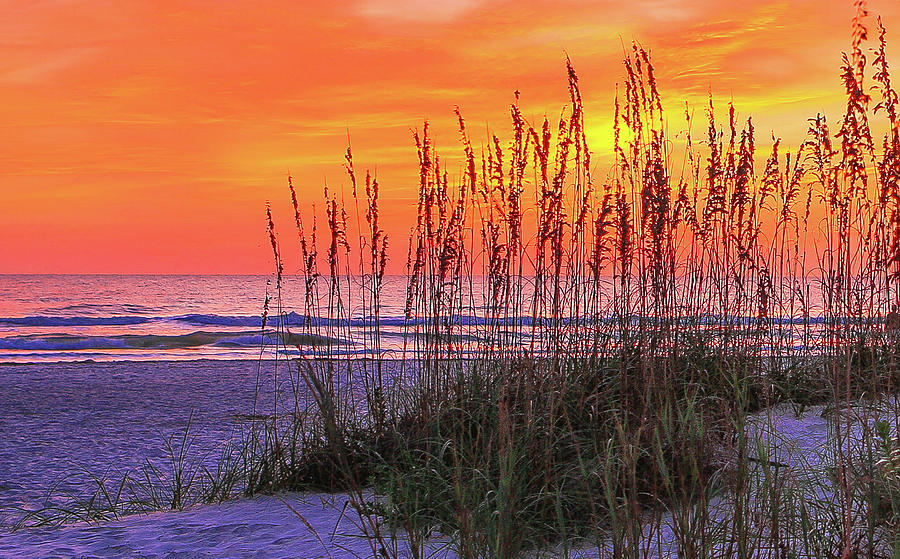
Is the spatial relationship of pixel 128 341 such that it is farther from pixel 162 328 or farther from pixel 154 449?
pixel 154 449

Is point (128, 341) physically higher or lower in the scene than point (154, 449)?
lower

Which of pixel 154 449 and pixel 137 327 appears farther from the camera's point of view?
pixel 137 327

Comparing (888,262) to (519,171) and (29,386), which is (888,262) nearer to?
(519,171)

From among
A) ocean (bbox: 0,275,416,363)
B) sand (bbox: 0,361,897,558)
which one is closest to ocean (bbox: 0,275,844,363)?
ocean (bbox: 0,275,416,363)

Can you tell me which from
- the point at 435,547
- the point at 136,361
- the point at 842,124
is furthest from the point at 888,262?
the point at 136,361

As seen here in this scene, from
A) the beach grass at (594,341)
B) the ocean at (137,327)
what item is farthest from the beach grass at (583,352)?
the ocean at (137,327)

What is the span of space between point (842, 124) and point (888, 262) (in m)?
1.57

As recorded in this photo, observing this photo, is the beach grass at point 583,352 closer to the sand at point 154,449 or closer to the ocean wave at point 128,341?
the sand at point 154,449

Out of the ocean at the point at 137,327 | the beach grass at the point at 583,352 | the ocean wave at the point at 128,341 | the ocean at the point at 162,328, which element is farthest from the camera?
the ocean wave at the point at 128,341

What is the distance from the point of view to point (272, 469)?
4559mm

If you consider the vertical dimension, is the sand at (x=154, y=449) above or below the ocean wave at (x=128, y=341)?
above

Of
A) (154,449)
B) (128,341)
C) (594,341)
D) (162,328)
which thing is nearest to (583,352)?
(594,341)

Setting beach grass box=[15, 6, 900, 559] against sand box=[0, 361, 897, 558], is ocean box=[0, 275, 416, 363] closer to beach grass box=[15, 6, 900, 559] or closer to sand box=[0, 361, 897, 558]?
sand box=[0, 361, 897, 558]

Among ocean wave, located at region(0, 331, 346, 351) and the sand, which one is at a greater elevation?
the sand
